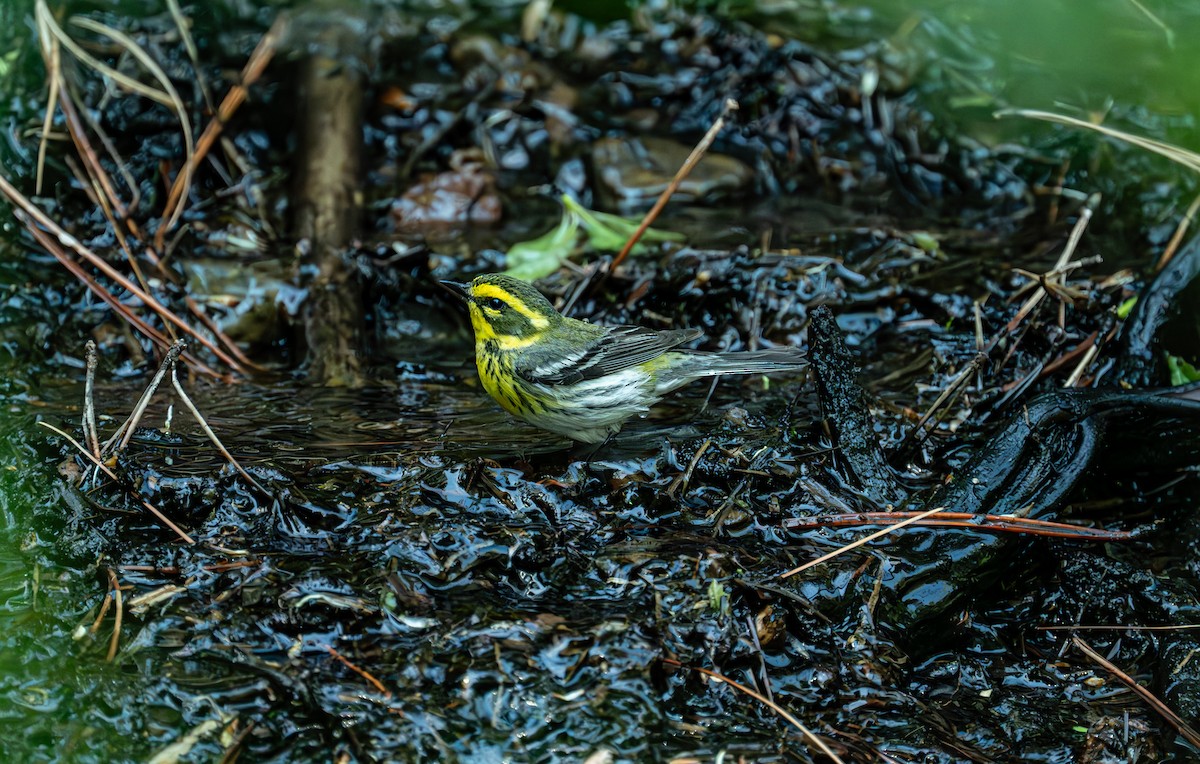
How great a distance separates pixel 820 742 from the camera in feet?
11.4

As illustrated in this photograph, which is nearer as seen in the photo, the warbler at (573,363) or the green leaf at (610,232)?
the warbler at (573,363)

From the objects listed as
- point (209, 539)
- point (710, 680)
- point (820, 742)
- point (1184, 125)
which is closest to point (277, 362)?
point (209, 539)

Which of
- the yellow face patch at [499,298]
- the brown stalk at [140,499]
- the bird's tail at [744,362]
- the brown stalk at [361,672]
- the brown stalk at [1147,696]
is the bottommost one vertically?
the brown stalk at [1147,696]

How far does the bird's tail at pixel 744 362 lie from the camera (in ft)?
16.5

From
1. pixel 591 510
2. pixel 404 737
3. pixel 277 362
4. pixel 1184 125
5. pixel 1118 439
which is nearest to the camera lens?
pixel 404 737

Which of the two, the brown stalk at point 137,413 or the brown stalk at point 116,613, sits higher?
the brown stalk at point 137,413

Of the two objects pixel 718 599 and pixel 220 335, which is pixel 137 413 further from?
pixel 718 599

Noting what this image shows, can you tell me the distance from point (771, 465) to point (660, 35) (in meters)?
5.29

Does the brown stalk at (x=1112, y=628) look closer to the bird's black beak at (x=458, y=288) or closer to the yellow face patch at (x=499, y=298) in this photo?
the yellow face patch at (x=499, y=298)

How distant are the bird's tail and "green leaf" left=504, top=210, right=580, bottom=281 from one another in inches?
61.5

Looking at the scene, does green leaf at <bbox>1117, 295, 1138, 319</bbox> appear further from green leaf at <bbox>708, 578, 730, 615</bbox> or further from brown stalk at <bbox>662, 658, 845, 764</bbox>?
brown stalk at <bbox>662, 658, 845, 764</bbox>

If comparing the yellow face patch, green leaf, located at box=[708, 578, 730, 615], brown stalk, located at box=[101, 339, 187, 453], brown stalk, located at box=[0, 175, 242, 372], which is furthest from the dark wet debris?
the yellow face patch

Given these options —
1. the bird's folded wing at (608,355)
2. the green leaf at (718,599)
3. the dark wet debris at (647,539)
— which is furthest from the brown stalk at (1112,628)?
the bird's folded wing at (608,355)

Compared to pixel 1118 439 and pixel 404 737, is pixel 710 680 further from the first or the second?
pixel 1118 439
